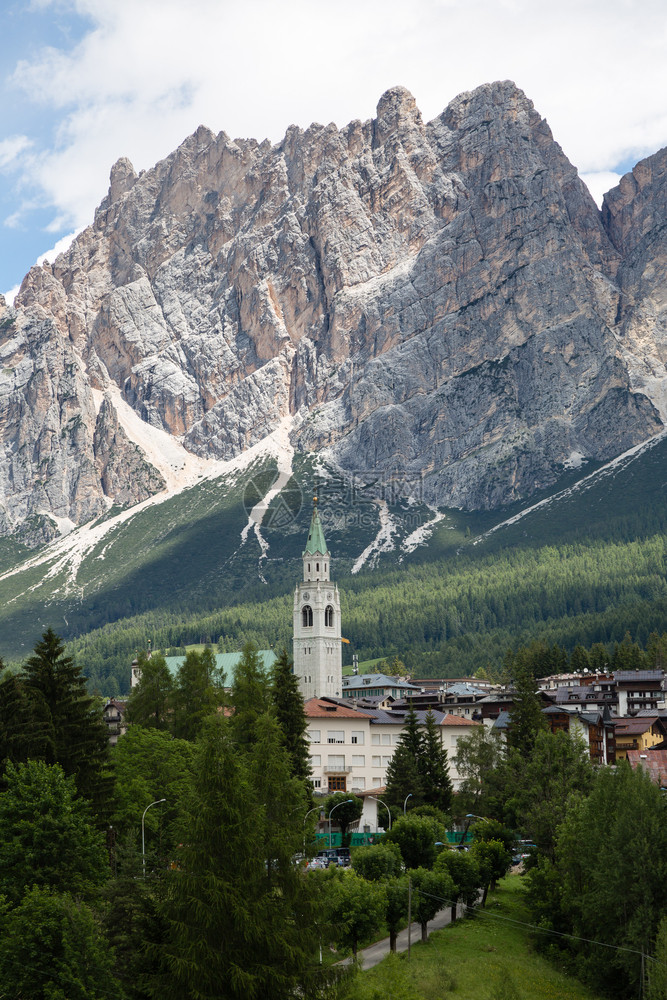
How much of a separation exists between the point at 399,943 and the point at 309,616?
115m

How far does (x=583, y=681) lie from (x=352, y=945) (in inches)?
4907

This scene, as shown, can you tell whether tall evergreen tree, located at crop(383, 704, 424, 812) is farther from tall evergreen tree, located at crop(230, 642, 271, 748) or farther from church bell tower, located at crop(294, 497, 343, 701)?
church bell tower, located at crop(294, 497, 343, 701)

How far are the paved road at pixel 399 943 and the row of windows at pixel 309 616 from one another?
10469 centimetres

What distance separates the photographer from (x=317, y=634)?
192750mm

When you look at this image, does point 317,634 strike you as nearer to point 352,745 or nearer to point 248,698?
point 352,745

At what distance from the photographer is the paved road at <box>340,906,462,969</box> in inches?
2955

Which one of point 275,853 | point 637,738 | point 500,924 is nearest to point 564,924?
point 500,924

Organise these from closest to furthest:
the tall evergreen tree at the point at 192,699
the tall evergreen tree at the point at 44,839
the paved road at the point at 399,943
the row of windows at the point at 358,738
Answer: the tall evergreen tree at the point at 44,839 < the paved road at the point at 399,943 < the tall evergreen tree at the point at 192,699 < the row of windows at the point at 358,738

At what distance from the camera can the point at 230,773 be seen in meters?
48.8

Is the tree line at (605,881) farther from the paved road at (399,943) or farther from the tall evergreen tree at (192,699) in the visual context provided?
the tall evergreen tree at (192,699)

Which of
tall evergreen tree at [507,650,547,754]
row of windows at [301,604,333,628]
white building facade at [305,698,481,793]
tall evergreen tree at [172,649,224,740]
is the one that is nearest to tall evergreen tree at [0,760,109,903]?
tall evergreen tree at [172,649,224,740]

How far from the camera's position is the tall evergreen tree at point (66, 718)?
7031 centimetres

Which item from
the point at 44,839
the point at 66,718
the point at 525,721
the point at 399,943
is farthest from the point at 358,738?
the point at 44,839

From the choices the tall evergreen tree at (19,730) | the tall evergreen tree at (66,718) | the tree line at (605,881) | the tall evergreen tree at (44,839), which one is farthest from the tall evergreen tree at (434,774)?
the tall evergreen tree at (44,839)
